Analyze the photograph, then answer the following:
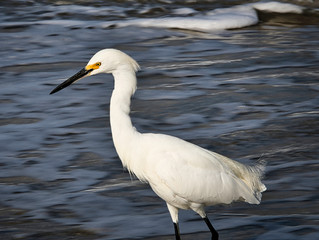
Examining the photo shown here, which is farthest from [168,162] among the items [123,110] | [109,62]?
[109,62]

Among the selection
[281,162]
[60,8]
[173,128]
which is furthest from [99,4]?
[281,162]

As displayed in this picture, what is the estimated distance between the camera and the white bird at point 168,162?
411cm

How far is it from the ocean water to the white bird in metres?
0.29

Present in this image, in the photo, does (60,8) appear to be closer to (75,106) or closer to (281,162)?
(75,106)

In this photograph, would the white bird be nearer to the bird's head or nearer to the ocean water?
the bird's head

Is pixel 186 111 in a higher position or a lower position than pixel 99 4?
lower

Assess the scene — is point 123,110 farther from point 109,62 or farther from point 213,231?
point 213,231

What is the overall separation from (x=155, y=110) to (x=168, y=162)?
288cm

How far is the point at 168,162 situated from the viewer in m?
4.07

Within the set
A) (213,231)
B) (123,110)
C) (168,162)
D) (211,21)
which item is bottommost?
(213,231)

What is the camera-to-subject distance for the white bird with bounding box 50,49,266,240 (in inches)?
162

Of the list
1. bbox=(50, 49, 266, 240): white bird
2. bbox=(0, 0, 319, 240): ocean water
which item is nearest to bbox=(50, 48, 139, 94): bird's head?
bbox=(50, 49, 266, 240): white bird

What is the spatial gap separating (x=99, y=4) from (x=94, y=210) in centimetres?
811

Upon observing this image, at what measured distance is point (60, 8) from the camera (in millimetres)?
12000
